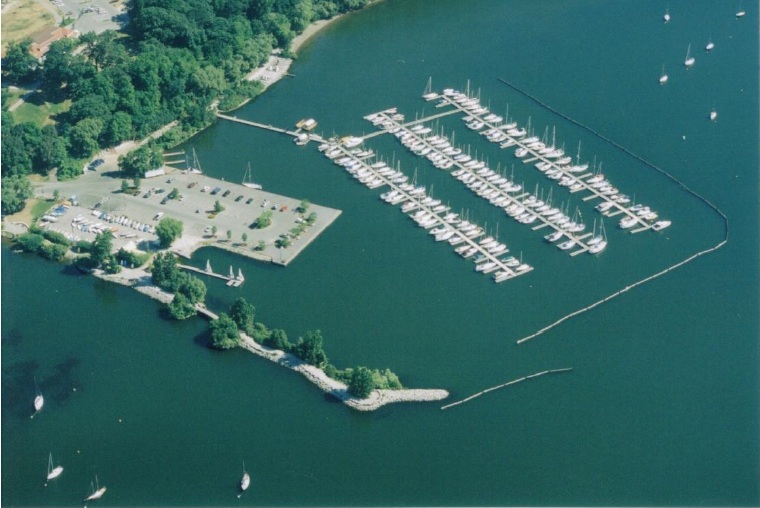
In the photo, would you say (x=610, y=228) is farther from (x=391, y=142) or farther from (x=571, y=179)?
(x=391, y=142)

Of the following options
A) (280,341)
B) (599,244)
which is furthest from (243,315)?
(599,244)

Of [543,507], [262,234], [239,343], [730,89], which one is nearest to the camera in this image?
[543,507]

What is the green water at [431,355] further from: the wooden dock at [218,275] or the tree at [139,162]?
the tree at [139,162]

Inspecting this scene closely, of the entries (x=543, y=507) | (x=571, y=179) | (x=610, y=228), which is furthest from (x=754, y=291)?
(x=543, y=507)

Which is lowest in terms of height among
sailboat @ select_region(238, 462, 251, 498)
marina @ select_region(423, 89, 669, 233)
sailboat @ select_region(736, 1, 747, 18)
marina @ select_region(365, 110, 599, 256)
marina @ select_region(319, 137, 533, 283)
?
sailboat @ select_region(238, 462, 251, 498)

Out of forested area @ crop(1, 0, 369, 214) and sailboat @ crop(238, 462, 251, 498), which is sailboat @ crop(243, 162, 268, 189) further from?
sailboat @ crop(238, 462, 251, 498)

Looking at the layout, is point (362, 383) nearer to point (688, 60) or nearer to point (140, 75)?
point (140, 75)

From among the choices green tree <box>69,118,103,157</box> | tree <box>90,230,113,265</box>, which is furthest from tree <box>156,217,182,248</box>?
green tree <box>69,118,103,157</box>
